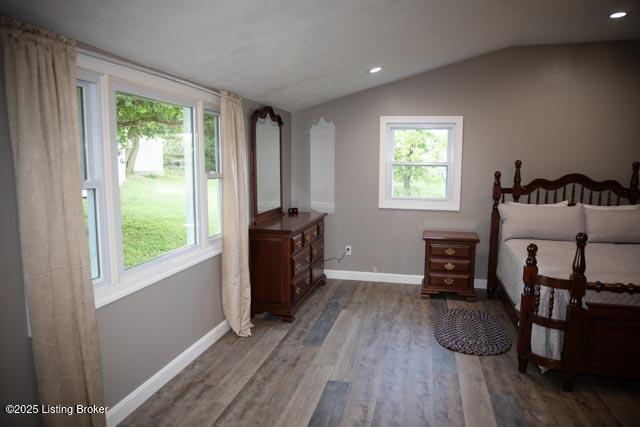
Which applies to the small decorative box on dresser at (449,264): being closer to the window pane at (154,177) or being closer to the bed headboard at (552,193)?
the bed headboard at (552,193)

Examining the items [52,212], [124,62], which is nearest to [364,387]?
[52,212]

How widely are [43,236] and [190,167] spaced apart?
1.45 m

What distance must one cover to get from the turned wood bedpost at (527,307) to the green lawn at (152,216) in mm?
2371

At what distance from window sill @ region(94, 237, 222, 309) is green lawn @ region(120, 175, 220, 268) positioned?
97mm

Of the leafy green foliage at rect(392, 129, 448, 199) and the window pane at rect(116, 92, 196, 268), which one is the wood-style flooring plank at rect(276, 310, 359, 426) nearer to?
the window pane at rect(116, 92, 196, 268)

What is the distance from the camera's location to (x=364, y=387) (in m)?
2.77

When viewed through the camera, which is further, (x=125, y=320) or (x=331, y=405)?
(x=331, y=405)

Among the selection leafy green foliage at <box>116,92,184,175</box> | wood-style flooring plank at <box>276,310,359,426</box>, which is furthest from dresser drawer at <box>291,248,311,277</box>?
leafy green foliage at <box>116,92,184,175</box>

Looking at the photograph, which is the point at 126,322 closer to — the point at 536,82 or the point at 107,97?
the point at 107,97

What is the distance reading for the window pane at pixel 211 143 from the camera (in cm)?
328

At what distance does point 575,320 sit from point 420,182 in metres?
2.59

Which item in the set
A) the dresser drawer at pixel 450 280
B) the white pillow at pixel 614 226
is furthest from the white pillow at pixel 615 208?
the dresser drawer at pixel 450 280

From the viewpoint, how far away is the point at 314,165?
5133mm

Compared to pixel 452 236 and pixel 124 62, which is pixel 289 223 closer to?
pixel 452 236
